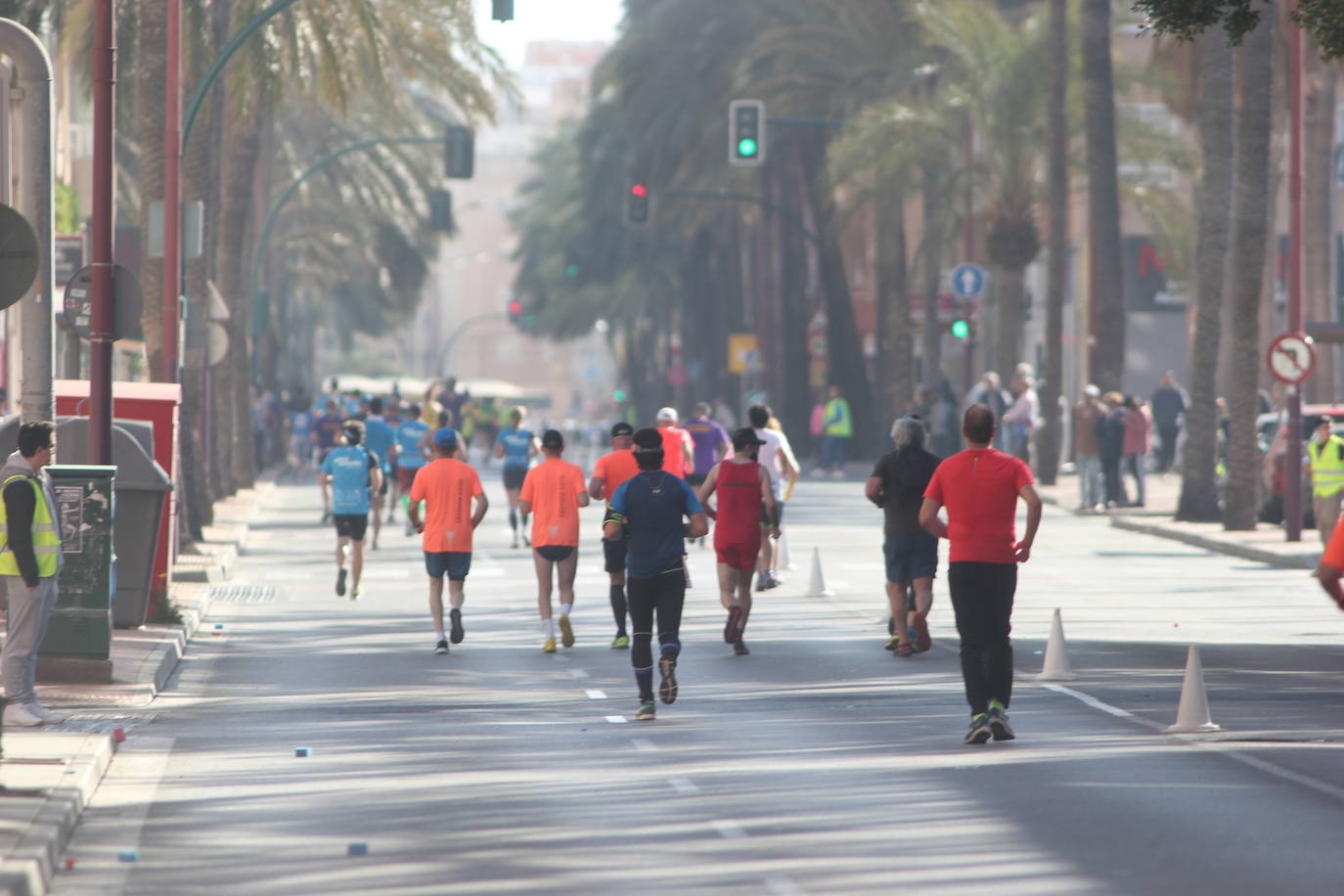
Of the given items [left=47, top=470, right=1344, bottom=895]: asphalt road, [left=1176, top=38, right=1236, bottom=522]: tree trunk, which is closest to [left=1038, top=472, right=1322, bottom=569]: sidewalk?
[left=1176, top=38, right=1236, bottom=522]: tree trunk

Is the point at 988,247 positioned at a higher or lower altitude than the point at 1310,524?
higher

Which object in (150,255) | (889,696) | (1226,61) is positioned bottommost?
(889,696)

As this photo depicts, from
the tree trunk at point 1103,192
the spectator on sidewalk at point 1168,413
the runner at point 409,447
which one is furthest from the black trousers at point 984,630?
the spectator on sidewalk at point 1168,413

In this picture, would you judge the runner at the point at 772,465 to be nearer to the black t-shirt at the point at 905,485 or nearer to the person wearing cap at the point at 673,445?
the person wearing cap at the point at 673,445

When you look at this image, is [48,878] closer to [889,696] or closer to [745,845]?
[745,845]

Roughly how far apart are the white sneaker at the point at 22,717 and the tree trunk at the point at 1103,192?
91.1ft

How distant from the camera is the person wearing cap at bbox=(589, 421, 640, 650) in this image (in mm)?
17328

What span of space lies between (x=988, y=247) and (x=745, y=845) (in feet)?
119

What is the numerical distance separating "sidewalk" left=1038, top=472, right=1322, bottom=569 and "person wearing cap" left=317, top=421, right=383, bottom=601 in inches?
392

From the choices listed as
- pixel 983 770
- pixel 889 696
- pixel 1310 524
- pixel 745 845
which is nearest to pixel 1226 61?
pixel 1310 524

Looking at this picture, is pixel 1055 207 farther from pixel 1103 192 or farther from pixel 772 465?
pixel 772 465

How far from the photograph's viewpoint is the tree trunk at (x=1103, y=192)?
38.8 m

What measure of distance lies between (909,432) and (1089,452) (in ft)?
66.8

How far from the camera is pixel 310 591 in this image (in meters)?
24.2
